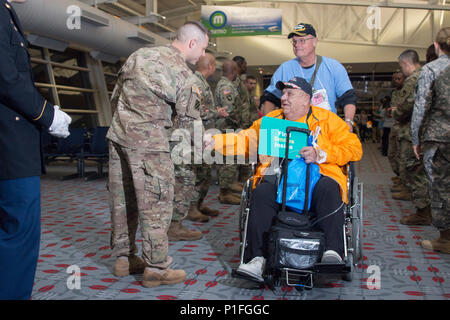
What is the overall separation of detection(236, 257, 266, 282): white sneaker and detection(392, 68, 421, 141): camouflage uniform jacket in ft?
10.0

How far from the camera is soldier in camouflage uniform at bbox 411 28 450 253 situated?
331 centimetres

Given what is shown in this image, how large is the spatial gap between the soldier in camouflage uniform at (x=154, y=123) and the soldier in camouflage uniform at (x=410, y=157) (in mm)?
2867

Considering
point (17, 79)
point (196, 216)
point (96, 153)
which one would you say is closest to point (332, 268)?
point (17, 79)

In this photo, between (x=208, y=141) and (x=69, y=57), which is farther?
(x=69, y=57)

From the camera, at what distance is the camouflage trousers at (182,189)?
372 centimetres

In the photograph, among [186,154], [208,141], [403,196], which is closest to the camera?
[208,141]

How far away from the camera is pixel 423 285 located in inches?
104

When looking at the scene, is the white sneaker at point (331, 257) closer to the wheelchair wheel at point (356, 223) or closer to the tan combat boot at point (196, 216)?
the wheelchair wheel at point (356, 223)

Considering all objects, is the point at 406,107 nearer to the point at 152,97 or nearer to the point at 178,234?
the point at 178,234

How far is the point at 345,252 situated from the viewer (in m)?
2.51

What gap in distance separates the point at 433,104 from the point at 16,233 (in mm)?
3156

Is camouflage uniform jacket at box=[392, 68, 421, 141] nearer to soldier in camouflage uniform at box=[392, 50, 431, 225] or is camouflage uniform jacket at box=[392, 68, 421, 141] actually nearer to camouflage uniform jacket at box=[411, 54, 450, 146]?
soldier in camouflage uniform at box=[392, 50, 431, 225]

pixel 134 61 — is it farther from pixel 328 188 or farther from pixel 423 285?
pixel 423 285
